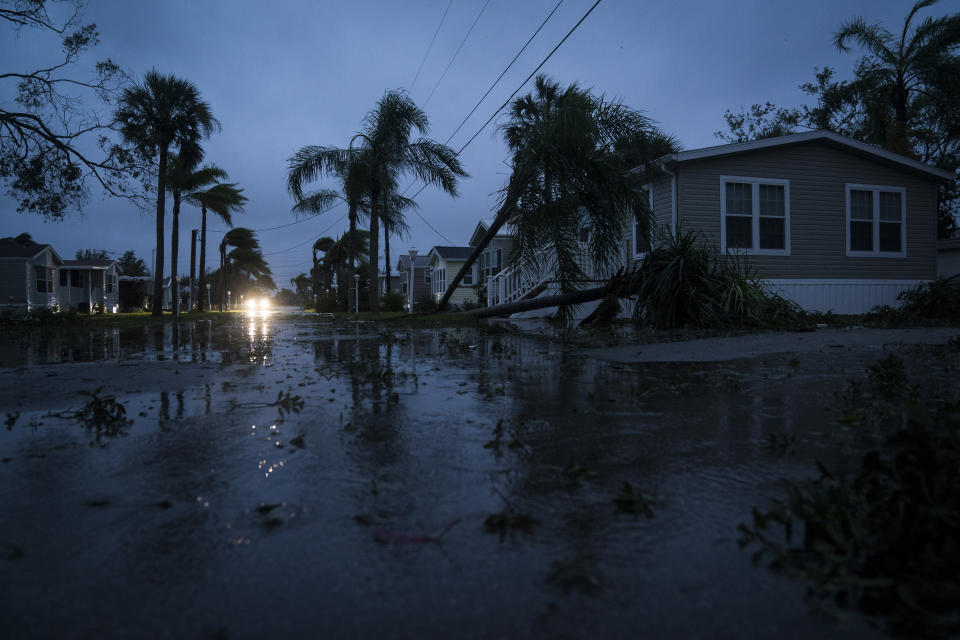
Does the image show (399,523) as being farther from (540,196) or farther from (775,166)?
(775,166)

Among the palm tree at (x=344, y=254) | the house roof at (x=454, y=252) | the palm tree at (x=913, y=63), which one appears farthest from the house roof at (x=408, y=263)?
the palm tree at (x=913, y=63)

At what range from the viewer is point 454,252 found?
46594 millimetres

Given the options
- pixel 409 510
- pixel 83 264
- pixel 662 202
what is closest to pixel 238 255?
pixel 83 264

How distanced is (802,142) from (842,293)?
4251 millimetres

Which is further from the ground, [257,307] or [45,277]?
[45,277]

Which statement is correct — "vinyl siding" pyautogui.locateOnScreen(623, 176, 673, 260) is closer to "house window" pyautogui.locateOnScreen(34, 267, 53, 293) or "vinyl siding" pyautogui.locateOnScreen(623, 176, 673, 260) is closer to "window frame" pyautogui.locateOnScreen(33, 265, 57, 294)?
"window frame" pyautogui.locateOnScreen(33, 265, 57, 294)

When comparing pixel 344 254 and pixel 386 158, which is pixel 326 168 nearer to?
pixel 386 158

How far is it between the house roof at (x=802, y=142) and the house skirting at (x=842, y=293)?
10.4ft

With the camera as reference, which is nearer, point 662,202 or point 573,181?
point 573,181

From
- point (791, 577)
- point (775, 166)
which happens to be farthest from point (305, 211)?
point (791, 577)

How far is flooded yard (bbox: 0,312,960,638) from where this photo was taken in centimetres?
169

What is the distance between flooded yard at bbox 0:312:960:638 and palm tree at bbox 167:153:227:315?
24.9 m

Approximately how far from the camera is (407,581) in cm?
187

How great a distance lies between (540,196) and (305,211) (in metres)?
17.1
